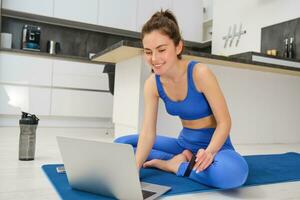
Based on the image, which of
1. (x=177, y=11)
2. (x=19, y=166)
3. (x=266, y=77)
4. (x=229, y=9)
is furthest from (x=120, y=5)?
(x=19, y=166)

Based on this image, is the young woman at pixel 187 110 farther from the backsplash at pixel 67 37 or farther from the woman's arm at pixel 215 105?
the backsplash at pixel 67 37

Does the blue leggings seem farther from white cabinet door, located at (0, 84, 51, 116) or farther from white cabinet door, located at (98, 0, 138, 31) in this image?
white cabinet door, located at (98, 0, 138, 31)

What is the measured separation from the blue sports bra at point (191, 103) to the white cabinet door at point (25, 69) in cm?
283

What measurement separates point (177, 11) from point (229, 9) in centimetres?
88

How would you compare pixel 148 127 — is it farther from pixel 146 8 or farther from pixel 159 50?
pixel 146 8

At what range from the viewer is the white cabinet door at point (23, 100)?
11.9 ft

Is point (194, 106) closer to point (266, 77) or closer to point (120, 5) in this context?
point (266, 77)

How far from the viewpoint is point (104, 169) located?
1013 mm

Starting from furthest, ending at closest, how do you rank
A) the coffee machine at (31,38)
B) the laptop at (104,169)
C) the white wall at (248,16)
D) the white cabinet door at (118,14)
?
the white cabinet door at (118,14), the coffee machine at (31,38), the white wall at (248,16), the laptop at (104,169)

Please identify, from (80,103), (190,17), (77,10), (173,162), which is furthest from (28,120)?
(190,17)

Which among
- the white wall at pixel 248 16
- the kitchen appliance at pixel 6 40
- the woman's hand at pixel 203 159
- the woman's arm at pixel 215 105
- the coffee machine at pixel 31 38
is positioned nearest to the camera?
the woman's hand at pixel 203 159

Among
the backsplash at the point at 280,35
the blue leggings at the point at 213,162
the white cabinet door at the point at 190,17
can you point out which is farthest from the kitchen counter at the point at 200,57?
the white cabinet door at the point at 190,17

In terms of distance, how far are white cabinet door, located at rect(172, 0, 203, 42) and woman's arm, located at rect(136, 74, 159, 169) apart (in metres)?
3.89

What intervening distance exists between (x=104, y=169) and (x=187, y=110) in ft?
1.59
